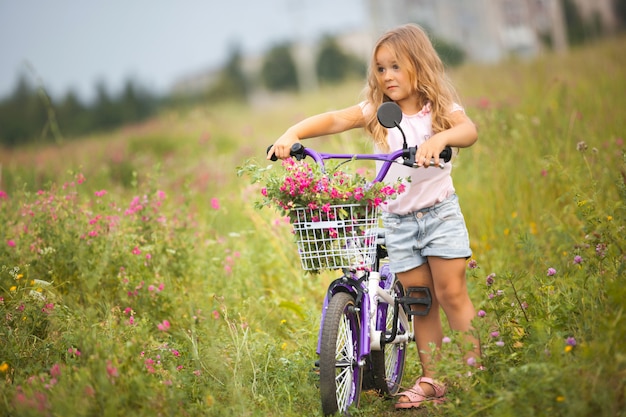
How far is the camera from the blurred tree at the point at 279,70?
4650cm

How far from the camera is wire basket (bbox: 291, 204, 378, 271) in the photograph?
3.07 meters

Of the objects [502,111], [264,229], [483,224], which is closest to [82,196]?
[264,229]

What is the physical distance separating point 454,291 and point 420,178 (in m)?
0.59

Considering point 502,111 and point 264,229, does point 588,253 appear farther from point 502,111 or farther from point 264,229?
point 502,111

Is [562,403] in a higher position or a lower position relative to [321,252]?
lower

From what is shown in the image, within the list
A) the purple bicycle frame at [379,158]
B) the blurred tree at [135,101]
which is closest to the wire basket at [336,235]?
the purple bicycle frame at [379,158]

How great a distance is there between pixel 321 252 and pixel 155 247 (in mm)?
1969

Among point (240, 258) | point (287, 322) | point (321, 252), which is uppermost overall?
point (321, 252)

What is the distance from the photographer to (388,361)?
13.1ft

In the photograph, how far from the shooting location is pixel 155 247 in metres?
4.78

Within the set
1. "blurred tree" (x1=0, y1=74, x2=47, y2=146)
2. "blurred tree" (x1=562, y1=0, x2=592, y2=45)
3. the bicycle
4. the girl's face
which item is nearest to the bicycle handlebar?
the bicycle

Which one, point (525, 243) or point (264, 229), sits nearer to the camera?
point (525, 243)

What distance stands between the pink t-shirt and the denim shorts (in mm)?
45

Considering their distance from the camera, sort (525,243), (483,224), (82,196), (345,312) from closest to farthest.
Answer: (345,312), (525,243), (82,196), (483,224)
